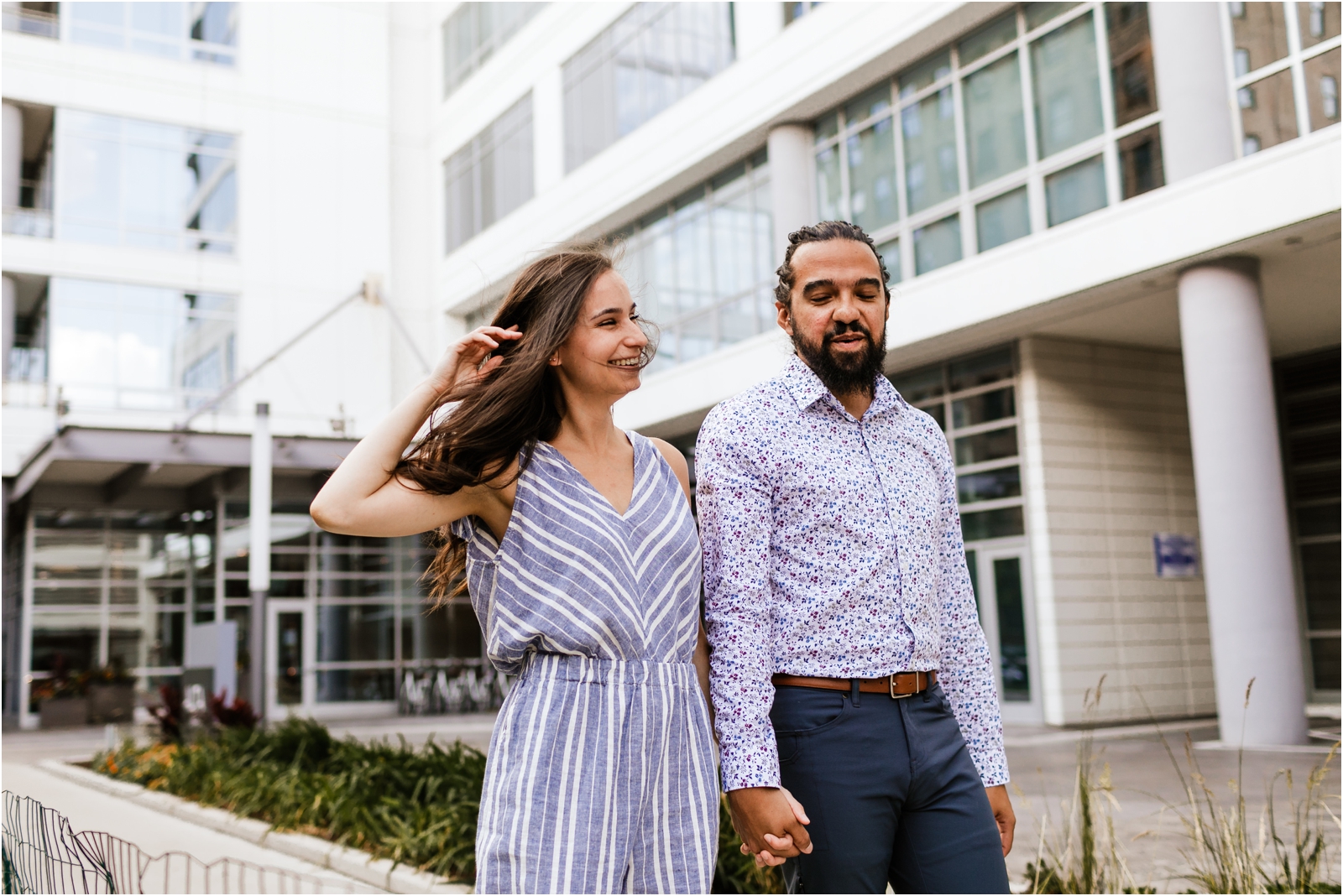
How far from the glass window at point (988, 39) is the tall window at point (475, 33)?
1207cm

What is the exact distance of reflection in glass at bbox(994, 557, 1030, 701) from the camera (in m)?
15.5

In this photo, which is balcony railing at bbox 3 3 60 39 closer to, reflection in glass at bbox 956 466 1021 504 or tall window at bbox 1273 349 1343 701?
reflection in glass at bbox 956 466 1021 504

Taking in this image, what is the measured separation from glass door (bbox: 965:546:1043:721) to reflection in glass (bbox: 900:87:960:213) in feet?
15.5

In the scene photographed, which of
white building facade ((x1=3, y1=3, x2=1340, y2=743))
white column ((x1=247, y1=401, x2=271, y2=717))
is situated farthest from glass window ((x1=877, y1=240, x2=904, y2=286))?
white column ((x1=247, y1=401, x2=271, y2=717))

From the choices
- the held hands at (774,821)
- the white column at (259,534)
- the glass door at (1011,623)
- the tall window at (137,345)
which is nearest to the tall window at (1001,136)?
the glass door at (1011,623)

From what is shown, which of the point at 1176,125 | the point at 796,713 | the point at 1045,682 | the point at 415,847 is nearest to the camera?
the point at 796,713

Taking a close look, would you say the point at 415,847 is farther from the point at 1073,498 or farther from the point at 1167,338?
the point at 1167,338

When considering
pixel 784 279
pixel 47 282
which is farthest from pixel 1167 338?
pixel 47 282

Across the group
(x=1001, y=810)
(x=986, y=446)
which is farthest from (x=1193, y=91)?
(x=1001, y=810)

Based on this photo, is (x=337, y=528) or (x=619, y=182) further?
(x=619, y=182)

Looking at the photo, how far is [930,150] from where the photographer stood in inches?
631

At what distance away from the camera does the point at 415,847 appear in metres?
6.65

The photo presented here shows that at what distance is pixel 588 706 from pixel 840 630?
2.22ft

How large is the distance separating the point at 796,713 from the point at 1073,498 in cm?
1380
